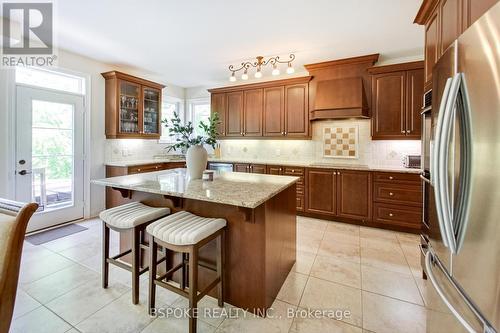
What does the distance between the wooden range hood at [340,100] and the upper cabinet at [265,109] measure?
1.01 feet

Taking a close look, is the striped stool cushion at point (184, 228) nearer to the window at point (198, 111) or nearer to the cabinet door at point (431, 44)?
the cabinet door at point (431, 44)

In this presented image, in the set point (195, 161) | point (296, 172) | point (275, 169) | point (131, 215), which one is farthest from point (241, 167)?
point (131, 215)

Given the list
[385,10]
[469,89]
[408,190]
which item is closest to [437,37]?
[385,10]

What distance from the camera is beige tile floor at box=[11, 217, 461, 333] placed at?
64.9 inches

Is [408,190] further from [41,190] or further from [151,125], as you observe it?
[41,190]

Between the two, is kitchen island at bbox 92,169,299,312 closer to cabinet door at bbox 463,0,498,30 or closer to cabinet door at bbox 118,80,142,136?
cabinet door at bbox 463,0,498,30

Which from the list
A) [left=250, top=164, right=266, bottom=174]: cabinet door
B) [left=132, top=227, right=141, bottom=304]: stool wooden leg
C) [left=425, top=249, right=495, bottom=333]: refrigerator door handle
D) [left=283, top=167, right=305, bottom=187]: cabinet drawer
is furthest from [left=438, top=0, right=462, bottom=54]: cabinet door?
[left=250, top=164, right=266, bottom=174]: cabinet door

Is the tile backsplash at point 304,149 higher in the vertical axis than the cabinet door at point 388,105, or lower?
lower

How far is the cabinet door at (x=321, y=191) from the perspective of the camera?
386 cm

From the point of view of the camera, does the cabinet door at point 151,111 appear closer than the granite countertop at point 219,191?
No

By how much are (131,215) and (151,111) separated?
3.55 m

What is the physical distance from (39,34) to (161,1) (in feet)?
6.81

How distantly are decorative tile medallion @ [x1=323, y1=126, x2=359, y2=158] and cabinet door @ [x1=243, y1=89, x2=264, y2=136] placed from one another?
1315 mm

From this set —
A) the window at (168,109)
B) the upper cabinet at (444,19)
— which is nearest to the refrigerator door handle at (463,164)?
the upper cabinet at (444,19)
